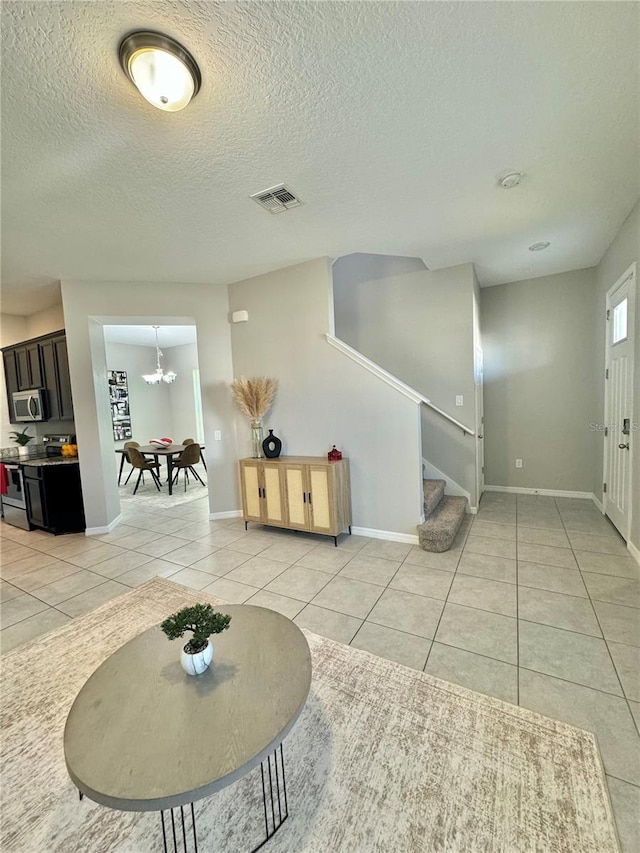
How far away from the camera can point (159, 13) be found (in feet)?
4.16

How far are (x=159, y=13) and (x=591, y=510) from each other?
17.8 ft

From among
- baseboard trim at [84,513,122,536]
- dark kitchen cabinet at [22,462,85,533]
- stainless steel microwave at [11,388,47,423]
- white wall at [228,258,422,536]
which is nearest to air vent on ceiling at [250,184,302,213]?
white wall at [228,258,422,536]

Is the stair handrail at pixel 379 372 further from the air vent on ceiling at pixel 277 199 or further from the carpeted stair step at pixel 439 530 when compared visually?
the air vent on ceiling at pixel 277 199

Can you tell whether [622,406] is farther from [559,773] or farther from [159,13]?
[159,13]

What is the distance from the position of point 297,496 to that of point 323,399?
1.09 m

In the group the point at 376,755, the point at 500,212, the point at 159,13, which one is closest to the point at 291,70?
the point at 159,13

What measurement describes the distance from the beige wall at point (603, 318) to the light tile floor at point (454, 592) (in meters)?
0.45

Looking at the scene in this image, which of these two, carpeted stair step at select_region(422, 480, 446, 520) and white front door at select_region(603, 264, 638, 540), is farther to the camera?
carpeted stair step at select_region(422, 480, 446, 520)

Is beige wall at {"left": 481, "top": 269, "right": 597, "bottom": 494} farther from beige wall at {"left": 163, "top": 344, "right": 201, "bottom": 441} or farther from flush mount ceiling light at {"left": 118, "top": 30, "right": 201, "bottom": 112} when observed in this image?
beige wall at {"left": 163, "top": 344, "right": 201, "bottom": 441}

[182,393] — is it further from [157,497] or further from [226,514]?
[226,514]

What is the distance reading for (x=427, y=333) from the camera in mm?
4348

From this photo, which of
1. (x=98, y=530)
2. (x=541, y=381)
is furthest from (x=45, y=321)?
(x=541, y=381)

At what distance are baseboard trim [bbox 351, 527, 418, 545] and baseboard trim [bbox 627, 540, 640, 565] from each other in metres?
1.76

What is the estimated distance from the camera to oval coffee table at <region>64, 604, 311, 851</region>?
0.94 meters
